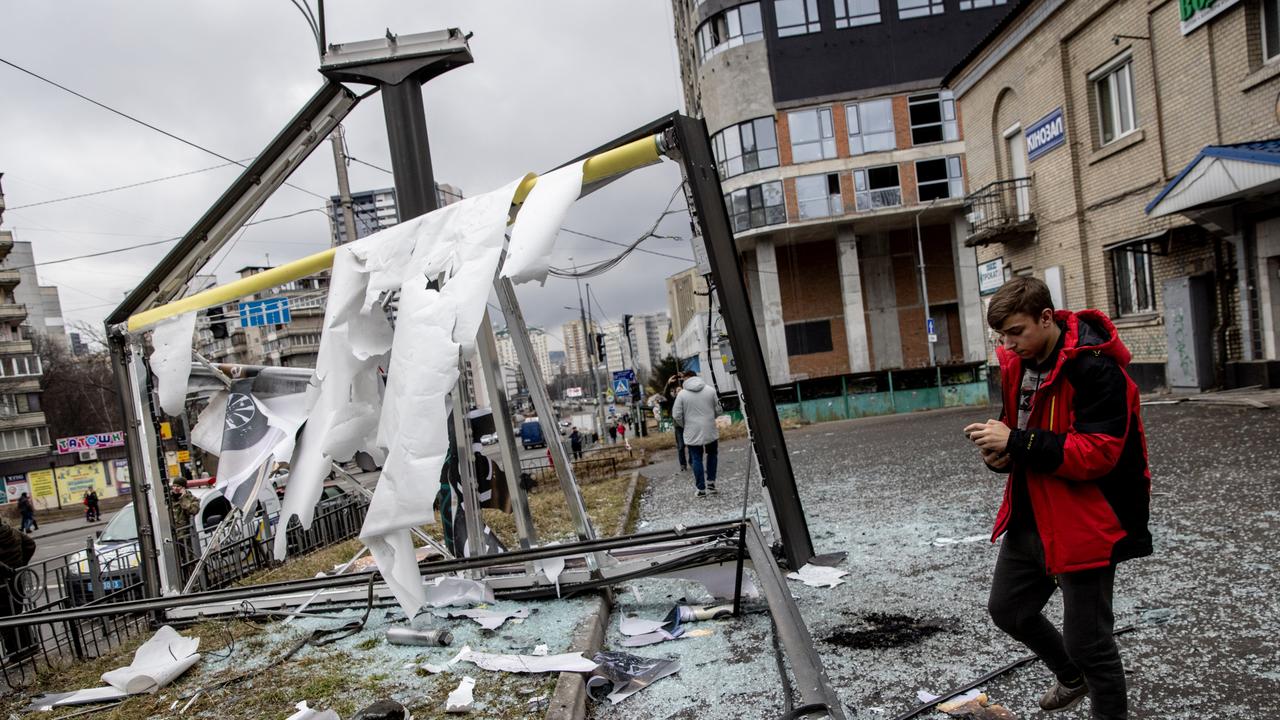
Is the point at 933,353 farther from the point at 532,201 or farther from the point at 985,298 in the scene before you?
the point at 532,201

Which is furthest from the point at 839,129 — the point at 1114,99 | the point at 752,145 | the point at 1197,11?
the point at 1197,11

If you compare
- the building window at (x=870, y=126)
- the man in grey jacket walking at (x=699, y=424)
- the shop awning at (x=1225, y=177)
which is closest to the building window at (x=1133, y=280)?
the shop awning at (x=1225, y=177)

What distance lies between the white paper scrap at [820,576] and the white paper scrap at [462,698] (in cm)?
247

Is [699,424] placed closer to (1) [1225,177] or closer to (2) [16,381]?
(1) [1225,177]

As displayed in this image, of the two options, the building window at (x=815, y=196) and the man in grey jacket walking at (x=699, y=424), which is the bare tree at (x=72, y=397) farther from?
the man in grey jacket walking at (x=699, y=424)

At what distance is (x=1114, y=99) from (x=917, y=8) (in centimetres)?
1918

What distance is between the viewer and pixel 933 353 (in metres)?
36.8

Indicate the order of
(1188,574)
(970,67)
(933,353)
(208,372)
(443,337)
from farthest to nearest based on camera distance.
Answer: (933,353) → (970,67) → (208,372) → (1188,574) → (443,337)

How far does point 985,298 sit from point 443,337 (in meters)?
24.3

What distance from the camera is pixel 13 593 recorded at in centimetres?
657

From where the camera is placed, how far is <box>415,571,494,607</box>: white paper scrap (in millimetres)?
5383

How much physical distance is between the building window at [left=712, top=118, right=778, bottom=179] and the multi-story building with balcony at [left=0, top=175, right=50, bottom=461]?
43473 mm

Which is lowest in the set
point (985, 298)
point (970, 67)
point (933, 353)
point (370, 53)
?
point (933, 353)

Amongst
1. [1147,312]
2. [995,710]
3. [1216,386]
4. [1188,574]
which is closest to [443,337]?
[995,710]
